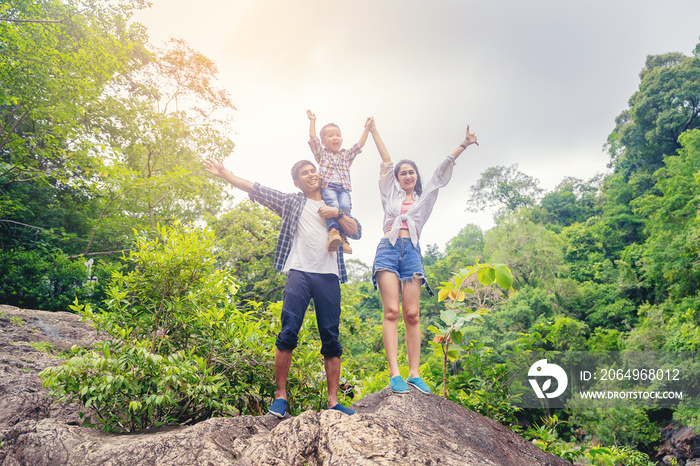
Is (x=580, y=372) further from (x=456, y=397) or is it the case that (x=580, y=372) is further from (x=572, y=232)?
(x=456, y=397)

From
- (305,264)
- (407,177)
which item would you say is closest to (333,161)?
(407,177)

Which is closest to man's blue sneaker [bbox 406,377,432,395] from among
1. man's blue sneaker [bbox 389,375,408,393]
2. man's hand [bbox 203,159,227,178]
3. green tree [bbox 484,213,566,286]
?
man's blue sneaker [bbox 389,375,408,393]

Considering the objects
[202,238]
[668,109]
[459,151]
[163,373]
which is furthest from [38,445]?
[668,109]

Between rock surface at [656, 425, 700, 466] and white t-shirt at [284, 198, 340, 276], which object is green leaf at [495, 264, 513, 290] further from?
rock surface at [656, 425, 700, 466]

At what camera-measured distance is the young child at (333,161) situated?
10.8 feet

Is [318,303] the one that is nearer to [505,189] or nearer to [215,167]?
[215,167]

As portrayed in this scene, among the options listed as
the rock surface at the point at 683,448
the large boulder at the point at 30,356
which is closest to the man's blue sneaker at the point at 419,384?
the large boulder at the point at 30,356

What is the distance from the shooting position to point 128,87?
1152 centimetres

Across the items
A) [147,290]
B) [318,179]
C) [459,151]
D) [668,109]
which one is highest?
[668,109]

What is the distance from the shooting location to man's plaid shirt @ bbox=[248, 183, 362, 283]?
2977 millimetres

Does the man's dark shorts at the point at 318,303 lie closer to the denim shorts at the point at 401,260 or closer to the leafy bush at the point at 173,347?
the leafy bush at the point at 173,347

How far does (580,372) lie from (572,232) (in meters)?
15.6

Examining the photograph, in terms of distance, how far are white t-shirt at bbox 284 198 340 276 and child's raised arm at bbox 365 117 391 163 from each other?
0.97m

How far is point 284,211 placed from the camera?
118 inches
